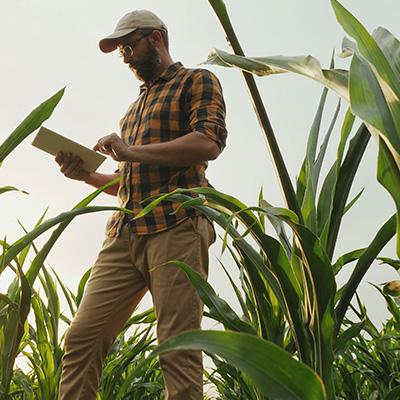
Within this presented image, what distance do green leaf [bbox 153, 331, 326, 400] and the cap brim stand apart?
1.14m

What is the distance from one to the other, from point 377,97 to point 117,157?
761 mm

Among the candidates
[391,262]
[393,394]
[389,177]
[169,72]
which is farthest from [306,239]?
[169,72]

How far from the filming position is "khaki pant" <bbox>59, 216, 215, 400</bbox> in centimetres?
124

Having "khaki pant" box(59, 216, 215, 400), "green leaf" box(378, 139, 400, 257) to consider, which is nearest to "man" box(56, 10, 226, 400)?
"khaki pant" box(59, 216, 215, 400)

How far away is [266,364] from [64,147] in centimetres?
92

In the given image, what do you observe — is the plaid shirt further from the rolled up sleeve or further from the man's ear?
the man's ear

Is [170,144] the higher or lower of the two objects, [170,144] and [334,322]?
the higher

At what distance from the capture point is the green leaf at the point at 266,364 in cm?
48

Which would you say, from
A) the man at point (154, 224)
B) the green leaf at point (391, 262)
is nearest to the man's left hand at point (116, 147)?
the man at point (154, 224)

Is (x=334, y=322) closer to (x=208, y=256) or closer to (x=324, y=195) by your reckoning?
(x=324, y=195)

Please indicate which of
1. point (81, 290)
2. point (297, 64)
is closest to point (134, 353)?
point (81, 290)

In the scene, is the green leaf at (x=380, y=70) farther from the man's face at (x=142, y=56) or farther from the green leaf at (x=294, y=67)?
the man's face at (x=142, y=56)

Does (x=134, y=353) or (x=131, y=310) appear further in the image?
(x=134, y=353)

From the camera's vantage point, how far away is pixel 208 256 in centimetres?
135
